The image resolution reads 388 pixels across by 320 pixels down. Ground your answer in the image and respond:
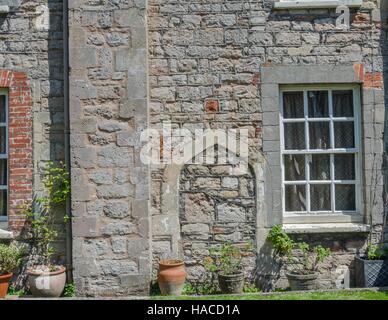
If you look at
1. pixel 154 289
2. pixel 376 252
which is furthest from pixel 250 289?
pixel 376 252

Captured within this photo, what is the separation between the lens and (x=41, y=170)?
21.5 feet

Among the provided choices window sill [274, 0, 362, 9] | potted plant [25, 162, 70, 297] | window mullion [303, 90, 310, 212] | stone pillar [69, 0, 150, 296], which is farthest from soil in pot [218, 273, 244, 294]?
window sill [274, 0, 362, 9]

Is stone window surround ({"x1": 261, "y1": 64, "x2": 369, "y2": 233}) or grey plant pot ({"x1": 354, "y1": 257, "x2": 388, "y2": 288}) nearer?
grey plant pot ({"x1": 354, "y1": 257, "x2": 388, "y2": 288})

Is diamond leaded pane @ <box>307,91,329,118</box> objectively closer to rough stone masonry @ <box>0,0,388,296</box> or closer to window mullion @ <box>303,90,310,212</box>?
window mullion @ <box>303,90,310,212</box>

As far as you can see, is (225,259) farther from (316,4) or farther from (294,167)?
(316,4)

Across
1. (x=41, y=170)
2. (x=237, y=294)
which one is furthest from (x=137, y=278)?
(x=41, y=170)

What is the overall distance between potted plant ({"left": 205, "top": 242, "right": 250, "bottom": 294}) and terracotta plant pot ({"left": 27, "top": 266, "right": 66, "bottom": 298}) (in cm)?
193

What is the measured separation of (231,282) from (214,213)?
941 mm

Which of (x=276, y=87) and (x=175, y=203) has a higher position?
(x=276, y=87)

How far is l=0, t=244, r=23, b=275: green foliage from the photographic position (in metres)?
6.28

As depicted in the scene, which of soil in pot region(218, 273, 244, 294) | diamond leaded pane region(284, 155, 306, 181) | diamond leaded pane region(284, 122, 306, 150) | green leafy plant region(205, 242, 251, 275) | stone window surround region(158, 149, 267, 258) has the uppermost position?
diamond leaded pane region(284, 122, 306, 150)

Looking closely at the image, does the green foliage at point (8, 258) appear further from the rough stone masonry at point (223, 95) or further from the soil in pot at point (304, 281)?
the soil in pot at point (304, 281)

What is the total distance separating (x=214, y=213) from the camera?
6570 millimetres

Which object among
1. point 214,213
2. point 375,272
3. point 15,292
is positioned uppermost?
point 214,213
